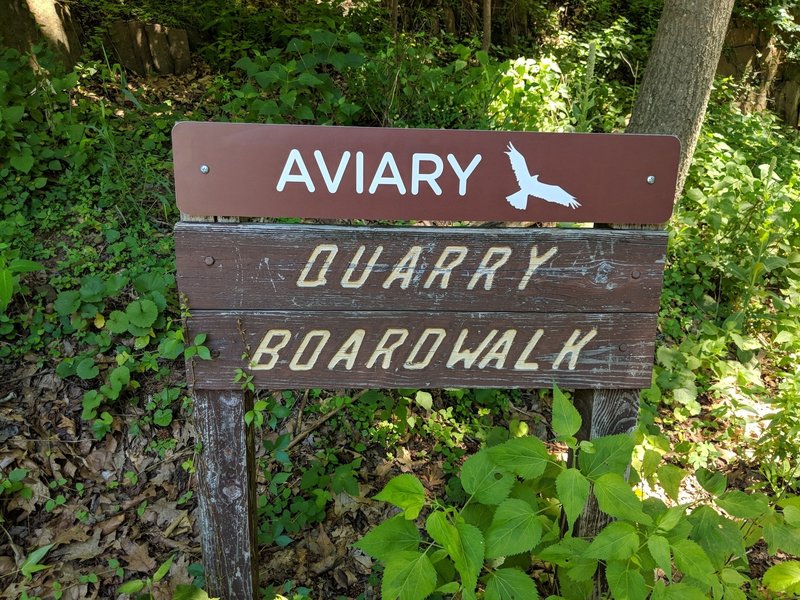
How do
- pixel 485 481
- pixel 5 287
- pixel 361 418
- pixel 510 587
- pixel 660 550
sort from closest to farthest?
pixel 660 550 < pixel 510 587 < pixel 485 481 < pixel 5 287 < pixel 361 418

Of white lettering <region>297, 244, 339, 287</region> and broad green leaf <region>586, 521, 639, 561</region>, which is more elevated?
white lettering <region>297, 244, 339, 287</region>

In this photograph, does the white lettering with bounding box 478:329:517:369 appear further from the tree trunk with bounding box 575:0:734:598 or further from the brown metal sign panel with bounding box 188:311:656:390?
the tree trunk with bounding box 575:0:734:598

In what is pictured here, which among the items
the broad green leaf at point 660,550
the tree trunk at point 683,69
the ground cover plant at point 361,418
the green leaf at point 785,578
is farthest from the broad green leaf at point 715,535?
the tree trunk at point 683,69

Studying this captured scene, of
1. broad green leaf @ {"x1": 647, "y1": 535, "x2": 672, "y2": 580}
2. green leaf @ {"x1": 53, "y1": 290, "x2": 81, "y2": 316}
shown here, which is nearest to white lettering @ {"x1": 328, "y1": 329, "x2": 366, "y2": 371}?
broad green leaf @ {"x1": 647, "y1": 535, "x2": 672, "y2": 580}

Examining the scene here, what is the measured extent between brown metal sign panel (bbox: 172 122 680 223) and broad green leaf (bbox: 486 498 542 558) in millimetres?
871

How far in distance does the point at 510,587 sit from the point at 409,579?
303mm

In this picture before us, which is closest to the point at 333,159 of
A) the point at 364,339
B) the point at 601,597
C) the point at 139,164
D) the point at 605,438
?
the point at 364,339

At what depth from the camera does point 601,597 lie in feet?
6.91

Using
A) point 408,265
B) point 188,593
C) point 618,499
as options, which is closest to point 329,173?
point 408,265

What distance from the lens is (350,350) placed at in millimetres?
1936

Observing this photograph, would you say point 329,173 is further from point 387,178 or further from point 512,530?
point 512,530

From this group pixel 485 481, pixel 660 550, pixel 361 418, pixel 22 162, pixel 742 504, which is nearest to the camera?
pixel 660 550

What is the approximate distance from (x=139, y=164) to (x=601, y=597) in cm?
372

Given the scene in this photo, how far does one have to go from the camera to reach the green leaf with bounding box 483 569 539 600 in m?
1.74
